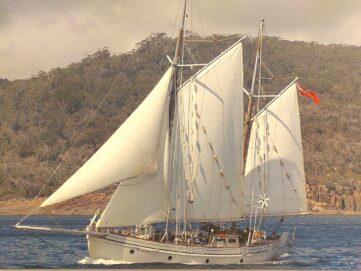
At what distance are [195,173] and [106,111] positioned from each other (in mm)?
76476

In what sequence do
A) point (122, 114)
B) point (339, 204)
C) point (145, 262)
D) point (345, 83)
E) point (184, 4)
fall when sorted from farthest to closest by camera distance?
point (345, 83) < point (122, 114) < point (339, 204) < point (184, 4) < point (145, 262)

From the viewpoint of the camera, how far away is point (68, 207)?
90.4 m

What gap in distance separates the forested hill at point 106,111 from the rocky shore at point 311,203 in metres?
1.78

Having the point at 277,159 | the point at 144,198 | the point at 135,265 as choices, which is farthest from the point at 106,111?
the point at 135,265

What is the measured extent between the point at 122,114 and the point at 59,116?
848cm

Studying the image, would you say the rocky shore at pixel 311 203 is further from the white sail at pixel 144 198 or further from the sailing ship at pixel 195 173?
the white sail at pixel 144 198

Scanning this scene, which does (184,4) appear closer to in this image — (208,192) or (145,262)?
(208,192)

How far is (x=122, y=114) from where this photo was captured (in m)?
102

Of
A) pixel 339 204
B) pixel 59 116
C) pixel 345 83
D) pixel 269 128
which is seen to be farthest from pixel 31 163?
pixel 269 128

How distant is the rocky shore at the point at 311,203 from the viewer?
87.4 metres

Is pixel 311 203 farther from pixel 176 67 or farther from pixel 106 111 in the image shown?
pixel 176 67

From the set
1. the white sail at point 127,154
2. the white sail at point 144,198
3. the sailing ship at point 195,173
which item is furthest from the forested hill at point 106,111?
the white sail at point 127,154

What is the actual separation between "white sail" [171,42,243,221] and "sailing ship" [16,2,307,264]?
0.11 ft

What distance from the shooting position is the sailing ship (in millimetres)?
26953
